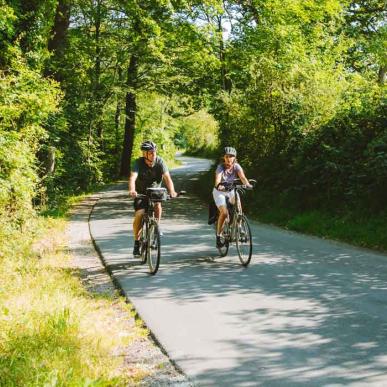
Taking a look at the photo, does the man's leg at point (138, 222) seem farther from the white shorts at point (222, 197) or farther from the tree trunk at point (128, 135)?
the tree trunk at point (128, 135)

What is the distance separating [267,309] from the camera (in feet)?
20.6

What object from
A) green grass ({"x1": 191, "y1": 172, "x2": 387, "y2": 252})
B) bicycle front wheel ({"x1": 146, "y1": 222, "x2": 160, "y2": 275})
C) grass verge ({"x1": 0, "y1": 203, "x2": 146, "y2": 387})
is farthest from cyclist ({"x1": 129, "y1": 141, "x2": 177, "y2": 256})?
green grass ({"x1": 191, "y1": 172, "x2": 387, "y2": 252})

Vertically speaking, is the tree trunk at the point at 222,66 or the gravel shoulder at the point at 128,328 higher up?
the tree trunk at the point at 222,66

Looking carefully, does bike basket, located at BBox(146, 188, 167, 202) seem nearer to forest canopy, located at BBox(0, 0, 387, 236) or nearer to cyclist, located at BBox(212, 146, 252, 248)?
cyclist, located at BBox(212, 146, 252, 248)

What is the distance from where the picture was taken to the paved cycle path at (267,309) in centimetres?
457

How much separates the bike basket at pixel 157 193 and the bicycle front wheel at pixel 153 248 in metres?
0.44

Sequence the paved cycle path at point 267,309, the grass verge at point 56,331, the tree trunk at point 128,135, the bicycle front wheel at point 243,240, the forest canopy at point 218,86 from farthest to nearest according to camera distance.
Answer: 1. the tree trunk at point 128,135
2. the forest canopy at point 218,86
3. the bicycle front wheel at point 243,240
4. the paved cycle path at point 267,309
5. the grass verge at point 56,331

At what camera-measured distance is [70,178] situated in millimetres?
23125

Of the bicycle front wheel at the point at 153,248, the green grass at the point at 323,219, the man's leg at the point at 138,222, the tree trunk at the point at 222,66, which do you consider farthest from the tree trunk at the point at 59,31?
the bicycle front wheel at the point at 153,248

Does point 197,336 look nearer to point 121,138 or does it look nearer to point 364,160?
point 364,160

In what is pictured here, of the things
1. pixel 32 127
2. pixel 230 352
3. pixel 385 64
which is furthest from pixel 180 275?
pixel 385 64

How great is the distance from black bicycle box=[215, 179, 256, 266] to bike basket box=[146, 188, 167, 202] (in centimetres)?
118

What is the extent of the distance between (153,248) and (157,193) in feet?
3.07

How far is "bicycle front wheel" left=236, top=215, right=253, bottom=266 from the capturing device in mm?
8672
